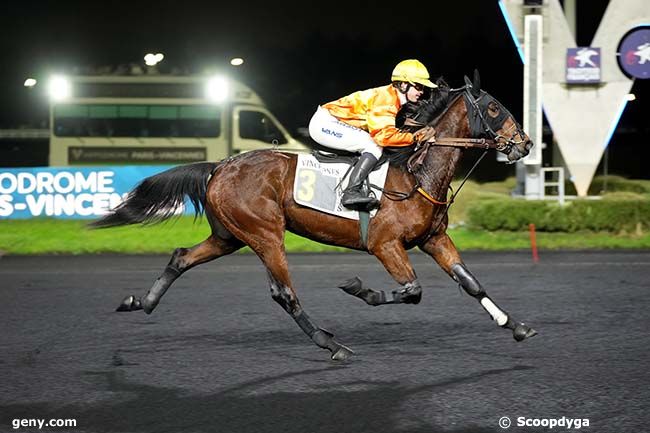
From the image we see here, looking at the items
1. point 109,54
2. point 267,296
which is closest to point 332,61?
point 109,54

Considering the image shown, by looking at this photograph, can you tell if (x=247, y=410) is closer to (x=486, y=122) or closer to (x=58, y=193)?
(x=486, y=122)

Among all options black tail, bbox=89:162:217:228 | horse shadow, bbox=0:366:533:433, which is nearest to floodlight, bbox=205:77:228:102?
black tail, bbox=89:162:217:228

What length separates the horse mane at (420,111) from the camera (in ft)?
25.5

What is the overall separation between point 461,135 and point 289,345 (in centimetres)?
205

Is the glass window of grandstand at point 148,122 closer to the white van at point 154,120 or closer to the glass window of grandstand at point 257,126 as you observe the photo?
the white van at point 154,120

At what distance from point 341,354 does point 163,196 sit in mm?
2275

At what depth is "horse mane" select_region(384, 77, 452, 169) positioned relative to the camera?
7770mm

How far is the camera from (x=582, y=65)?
1822cm

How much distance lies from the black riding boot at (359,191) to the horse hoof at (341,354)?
1.05 metres

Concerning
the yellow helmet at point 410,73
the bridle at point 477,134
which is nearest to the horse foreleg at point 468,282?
the bridle at point 477,134

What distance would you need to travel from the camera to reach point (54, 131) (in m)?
27.1

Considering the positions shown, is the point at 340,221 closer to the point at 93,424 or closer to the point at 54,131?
the point at 93,424

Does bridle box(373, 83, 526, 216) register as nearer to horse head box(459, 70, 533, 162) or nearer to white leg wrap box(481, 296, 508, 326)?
horse head box(459, 70, 533, 162)

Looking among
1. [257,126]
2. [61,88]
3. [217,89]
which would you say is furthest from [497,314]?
[61,88]
